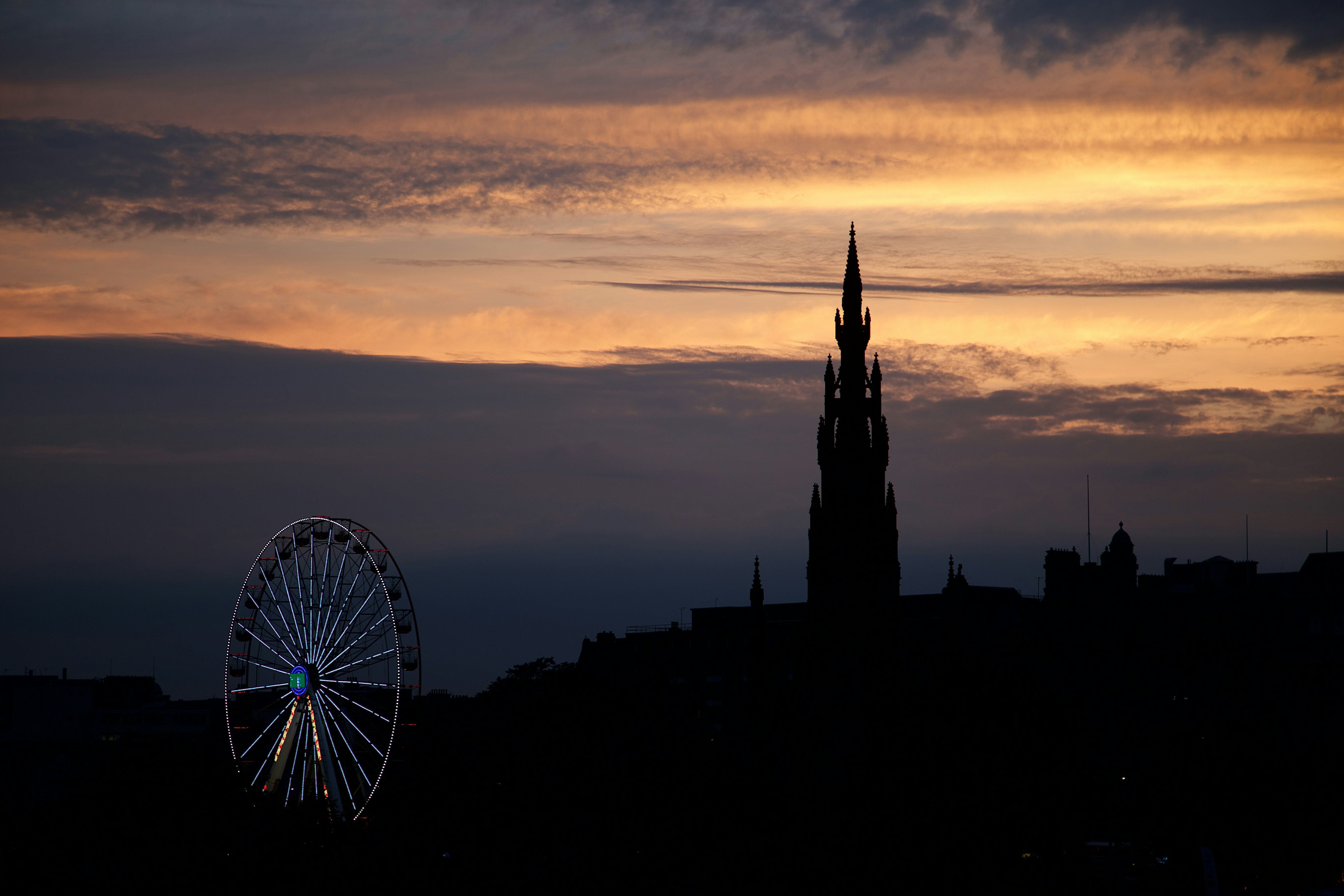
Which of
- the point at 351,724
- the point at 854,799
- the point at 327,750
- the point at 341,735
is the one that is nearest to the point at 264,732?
the point at 341,735

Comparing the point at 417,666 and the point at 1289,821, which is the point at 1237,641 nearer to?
the point at 1289,821

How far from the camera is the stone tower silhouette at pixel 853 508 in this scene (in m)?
133

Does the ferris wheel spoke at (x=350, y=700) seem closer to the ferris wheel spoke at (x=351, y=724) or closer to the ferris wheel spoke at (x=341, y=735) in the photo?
the ferris wheel spoke at (x=351, y=724)

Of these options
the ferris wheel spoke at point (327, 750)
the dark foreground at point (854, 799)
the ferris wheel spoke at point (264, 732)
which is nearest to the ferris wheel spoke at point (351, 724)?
the ferris wheel spoke at point (327, 750)

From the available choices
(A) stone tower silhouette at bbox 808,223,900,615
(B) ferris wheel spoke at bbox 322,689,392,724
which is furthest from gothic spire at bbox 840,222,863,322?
(B) ferris wheel spoke at bbox 322,689,392,724

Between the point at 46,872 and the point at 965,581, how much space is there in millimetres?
106719

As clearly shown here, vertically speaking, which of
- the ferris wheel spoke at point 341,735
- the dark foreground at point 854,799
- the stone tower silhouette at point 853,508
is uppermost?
the stone tower silhouette at point 853,508

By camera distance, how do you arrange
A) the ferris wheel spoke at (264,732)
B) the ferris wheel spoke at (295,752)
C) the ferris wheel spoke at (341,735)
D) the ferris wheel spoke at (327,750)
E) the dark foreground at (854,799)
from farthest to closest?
the ferris wheel spoke at (264,732)
the ferris wheel spoke at (295,752)
the ferris wheel spoke at (341,735)
the ferris wheel spoke at (327,750)
the dark foreground at (854,799)

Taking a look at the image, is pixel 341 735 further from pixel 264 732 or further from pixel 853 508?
pixel 853 508

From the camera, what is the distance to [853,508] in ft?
438

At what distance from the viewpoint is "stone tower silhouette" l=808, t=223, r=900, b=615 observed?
133m

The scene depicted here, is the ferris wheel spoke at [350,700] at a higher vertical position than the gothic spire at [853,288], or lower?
lower

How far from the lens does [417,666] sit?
10262 centimetres

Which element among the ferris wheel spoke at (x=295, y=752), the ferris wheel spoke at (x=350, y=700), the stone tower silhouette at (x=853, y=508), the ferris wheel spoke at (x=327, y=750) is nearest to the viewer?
the ferris wheel spoke at (x=327, y=750)
